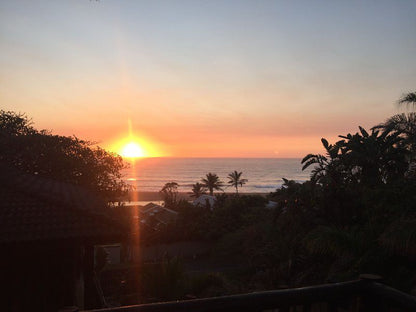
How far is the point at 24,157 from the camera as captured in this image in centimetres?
1700

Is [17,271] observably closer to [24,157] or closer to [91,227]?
[91,227]

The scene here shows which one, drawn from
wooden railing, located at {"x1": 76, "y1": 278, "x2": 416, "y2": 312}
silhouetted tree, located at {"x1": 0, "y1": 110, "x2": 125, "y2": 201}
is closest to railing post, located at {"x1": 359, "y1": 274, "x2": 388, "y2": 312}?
wooden railing, located at {"x1": 76, "y1": 278, "x2": 416, "y2": 312}

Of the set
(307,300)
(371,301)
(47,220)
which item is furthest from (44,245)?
(371,301)

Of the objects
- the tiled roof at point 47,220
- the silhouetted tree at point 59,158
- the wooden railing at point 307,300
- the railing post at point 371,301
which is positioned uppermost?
the silhouetted tree at point 59,158

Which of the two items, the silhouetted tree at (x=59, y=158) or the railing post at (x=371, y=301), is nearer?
the railing post at (x=371, y=301)

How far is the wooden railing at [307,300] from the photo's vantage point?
2.39 meters

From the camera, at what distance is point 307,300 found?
2.73 metres

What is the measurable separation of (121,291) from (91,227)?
27.8 ft

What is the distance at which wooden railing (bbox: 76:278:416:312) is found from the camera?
2.39 m

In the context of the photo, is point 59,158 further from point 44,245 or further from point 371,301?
point 371,301

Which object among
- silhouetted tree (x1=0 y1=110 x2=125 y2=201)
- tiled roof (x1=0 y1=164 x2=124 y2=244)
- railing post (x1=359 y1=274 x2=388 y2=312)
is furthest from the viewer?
silhouetted tree (x1=0 y1=110 x2=125 y2=201)

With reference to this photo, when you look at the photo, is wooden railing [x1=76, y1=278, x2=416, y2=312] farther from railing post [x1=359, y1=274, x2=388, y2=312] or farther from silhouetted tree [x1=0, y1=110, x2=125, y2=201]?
silhouetted tree [x1=0, y1=110, x2=125, y2=201]

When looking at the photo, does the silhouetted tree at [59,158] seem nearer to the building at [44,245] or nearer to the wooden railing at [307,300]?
the building at [44,245]

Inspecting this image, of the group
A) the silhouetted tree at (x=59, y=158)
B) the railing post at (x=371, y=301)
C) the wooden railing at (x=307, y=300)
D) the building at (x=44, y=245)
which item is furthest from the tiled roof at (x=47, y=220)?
the silhouetted tree at (x=59, y=158)
